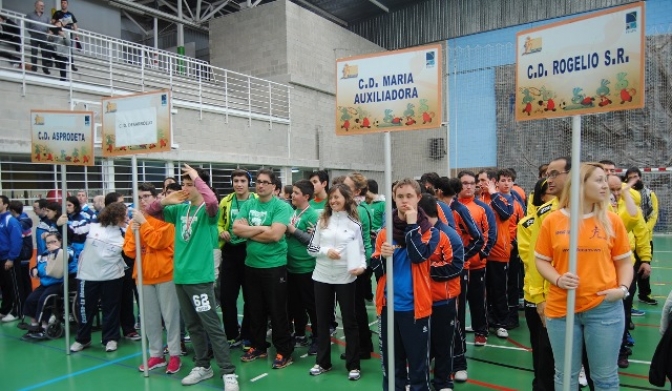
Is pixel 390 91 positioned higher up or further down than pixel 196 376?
higher up

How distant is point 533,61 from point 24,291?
6.85 m

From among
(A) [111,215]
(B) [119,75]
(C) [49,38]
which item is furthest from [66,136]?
(B) [119,75]

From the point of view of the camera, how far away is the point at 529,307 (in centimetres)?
328

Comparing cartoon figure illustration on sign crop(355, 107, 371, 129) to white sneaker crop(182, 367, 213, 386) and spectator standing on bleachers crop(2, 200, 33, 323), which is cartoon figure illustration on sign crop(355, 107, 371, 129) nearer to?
white sneaker crop(182, 367, 213, 386)

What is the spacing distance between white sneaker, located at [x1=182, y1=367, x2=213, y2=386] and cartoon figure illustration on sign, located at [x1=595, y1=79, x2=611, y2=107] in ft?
11.8

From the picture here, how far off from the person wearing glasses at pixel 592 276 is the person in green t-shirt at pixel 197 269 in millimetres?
2545

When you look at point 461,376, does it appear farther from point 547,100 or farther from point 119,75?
point 119,75

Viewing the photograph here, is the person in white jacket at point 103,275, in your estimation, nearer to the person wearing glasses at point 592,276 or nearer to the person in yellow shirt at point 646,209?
the person wearing glasses at point 592,276

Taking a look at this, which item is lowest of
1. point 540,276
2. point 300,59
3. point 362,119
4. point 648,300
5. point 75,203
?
point 648,300

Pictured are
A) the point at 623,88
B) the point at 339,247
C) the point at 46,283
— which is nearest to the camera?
the point at 623,88

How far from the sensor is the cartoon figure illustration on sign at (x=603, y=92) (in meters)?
2.23

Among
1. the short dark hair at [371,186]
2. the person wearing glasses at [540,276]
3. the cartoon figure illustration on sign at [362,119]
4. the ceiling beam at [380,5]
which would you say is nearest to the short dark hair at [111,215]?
the short dark hair at [371,186]

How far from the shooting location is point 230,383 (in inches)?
147

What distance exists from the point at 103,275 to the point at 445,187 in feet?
12.1
